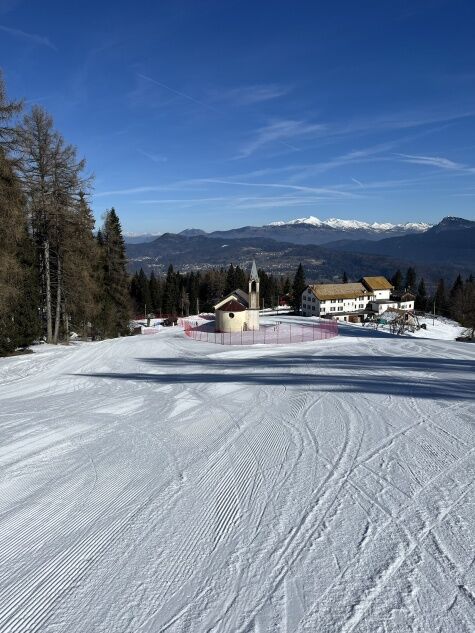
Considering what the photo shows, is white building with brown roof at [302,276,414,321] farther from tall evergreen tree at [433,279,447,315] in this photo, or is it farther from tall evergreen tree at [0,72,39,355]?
tall evergreen tree at [0,72,39,355]

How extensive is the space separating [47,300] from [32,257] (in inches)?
122

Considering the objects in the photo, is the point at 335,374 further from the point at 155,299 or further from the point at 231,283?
the point at 155,299

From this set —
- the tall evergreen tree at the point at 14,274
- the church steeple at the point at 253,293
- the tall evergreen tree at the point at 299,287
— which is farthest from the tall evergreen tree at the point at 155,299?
the tall evergreen tree at the point at 14,274

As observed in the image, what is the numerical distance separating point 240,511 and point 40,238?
22381 millimetres

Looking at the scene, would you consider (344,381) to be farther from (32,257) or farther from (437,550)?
(32,257)

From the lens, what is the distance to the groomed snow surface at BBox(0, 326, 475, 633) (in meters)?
4.14

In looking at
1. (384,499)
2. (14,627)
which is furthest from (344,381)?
(14,627)

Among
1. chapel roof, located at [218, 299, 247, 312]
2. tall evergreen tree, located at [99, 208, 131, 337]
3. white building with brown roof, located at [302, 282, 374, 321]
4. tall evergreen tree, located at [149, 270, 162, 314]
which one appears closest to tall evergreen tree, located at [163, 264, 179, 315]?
tall evergreen tree, located at [149, 270, 162, 314]

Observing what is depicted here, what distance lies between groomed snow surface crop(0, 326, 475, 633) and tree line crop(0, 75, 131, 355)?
7041mm

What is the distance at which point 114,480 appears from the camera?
23.4ft

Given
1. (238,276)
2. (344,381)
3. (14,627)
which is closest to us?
(14,627)

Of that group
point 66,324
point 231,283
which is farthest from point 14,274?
point 231,283

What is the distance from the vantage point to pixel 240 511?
19.6ft

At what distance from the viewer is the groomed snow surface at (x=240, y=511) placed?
4145 millimetres
